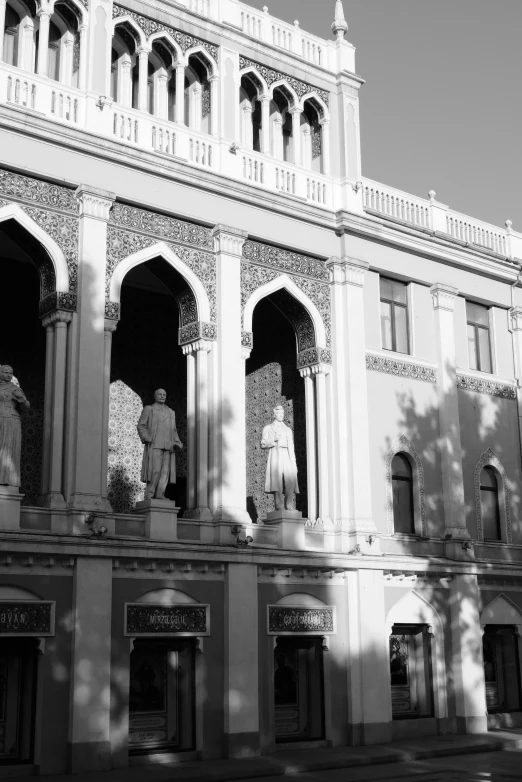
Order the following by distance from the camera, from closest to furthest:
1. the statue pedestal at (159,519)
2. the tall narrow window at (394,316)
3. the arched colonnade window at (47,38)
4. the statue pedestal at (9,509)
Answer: the statue pedestal at (9,509) → the statue pedestal at (159,519) → the arched colonnade window at (47,38) → the tall narrow window at (394,316)

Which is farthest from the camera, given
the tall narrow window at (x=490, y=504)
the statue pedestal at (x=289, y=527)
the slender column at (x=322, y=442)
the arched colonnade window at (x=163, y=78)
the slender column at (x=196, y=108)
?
the tall narrow window at (x=490, y=504)

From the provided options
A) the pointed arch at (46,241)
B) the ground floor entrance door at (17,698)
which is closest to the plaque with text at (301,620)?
the ground floor entrance door at (17,698)

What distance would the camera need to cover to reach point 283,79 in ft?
73.7

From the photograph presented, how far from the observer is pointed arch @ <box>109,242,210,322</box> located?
18766mm

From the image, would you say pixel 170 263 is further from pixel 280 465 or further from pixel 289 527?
pixel 289 527

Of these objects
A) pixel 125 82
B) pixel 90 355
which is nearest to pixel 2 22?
pixel 125 82

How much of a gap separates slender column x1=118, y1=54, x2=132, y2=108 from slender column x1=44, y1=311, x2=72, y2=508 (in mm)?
4903

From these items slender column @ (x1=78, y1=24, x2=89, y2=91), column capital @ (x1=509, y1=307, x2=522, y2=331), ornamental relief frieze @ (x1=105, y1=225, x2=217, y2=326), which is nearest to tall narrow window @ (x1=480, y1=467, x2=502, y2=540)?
column capital @ (x1=509, y1=307, x2=522, y2=331)

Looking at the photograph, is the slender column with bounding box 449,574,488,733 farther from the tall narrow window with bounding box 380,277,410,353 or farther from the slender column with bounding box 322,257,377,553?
the tall narrow window with bounding box 380,277,410,353

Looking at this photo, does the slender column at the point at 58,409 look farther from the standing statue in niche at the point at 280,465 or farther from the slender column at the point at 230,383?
the standing statue in niche at the point at 280,465

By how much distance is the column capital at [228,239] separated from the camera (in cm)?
2019

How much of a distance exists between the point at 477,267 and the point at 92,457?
1149cm

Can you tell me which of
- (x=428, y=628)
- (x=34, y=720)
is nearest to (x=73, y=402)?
(x=34, y=720)

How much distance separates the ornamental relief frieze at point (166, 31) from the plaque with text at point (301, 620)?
10973 millimetres
